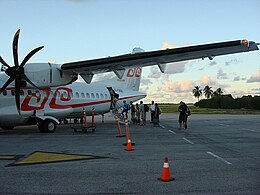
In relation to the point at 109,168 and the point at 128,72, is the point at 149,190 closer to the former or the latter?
the point at 109,168

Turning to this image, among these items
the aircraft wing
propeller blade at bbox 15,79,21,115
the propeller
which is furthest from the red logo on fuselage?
propeller blade at bbox 15,79,21,115

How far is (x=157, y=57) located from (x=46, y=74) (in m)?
5.57

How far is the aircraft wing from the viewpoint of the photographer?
46.8 feet

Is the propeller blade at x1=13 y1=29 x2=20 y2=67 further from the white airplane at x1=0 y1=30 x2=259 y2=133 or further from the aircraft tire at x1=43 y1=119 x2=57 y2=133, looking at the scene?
the aircraft tire at x1=43 y1=119 x2=57 y2=133

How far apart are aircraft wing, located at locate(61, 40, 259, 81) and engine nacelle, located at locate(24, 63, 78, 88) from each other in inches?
16.5

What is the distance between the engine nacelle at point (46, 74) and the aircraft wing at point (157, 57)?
1.37ft

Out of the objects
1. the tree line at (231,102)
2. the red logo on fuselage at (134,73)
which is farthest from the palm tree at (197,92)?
the red logo on fuselage at (134,73)

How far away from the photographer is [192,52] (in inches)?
598

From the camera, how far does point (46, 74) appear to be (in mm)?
15812

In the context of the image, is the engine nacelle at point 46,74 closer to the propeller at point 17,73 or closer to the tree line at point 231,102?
the propeller at point 17,73

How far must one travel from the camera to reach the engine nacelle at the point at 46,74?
15.4 metres

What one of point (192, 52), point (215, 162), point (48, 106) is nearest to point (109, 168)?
point (215, 162)

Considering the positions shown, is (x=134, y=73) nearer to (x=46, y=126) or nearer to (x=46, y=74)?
(x=46, y=126)

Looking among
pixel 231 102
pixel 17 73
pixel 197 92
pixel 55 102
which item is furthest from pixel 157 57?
pixel 197 92
